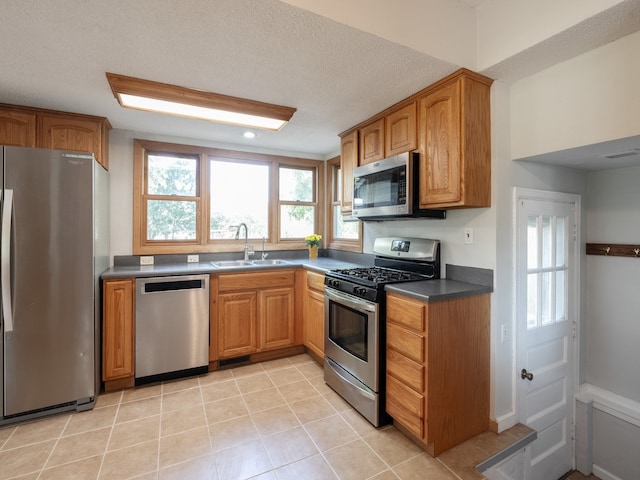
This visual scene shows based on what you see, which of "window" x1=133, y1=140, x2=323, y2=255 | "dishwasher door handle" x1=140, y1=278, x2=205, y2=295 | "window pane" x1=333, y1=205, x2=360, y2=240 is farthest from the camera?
"window pane" x1=333, y1=205, x2=360, y2=240

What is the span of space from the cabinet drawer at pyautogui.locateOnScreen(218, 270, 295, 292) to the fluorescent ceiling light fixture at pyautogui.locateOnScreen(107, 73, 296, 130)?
1405 millimetres

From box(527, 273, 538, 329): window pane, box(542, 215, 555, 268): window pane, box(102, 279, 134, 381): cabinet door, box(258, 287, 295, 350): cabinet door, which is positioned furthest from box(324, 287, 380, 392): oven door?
box(102, 279, 134, 381): cabinet door

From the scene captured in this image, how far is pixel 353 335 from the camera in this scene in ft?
7.66

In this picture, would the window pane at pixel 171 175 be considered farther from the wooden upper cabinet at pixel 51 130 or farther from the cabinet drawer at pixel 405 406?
the cabinet drawer at pixel 405 406

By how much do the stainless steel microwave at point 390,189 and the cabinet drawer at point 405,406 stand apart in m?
1.17

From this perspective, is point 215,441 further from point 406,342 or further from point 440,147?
point 440,147

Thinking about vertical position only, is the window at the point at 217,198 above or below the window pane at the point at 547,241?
above

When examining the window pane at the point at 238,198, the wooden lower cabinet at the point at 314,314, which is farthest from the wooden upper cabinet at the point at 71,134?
the wooden lower cabinet at the point at 314,314

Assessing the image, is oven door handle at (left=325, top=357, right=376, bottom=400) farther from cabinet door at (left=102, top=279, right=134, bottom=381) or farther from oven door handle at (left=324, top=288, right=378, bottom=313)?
cabinet door at (left=102, top=279, right=134, bottom=381)

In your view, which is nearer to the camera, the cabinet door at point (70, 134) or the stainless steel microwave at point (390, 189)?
the stainless steel microwave at point (390, 189)

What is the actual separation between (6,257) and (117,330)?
2.97ft

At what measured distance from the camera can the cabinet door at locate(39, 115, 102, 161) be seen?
8.25ft

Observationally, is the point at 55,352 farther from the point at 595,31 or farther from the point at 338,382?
the point at 595,31

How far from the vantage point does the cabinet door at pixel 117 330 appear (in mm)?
2506
